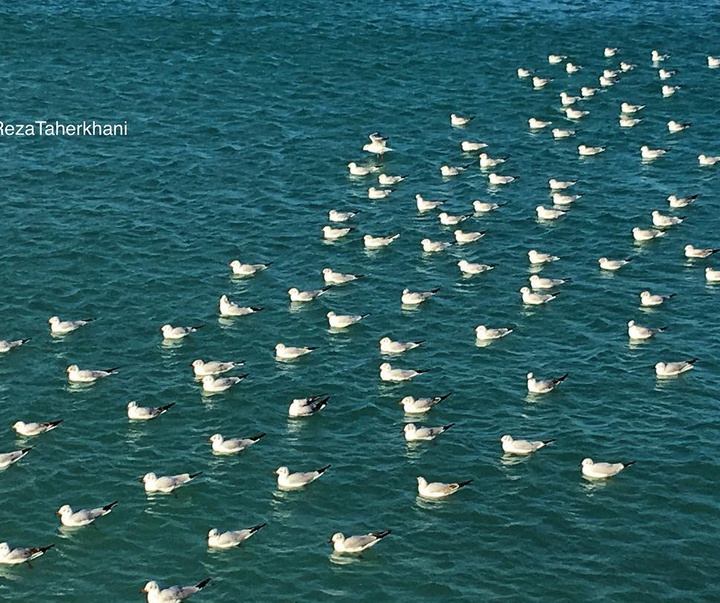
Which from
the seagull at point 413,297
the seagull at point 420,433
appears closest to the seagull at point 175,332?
the seagull at point 413,297

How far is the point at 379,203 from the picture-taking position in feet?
281

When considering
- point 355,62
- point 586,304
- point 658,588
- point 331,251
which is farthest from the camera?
point 355,62

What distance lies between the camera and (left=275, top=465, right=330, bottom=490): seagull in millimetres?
61094

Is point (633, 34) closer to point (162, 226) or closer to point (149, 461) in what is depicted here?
point (162, 226)

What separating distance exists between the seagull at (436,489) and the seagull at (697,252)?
79.8 ft

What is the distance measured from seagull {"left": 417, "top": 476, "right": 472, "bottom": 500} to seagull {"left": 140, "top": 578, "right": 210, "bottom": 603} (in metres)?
10.2

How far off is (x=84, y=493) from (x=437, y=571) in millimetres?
14772

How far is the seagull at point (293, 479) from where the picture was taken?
61094 millimetres

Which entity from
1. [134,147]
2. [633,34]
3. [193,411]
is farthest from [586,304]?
[633,34]

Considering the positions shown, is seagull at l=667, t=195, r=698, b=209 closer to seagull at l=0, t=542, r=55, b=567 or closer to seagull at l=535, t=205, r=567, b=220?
seagull at l=535, t=205, r=567, b=220

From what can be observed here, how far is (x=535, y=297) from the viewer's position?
2938 inches

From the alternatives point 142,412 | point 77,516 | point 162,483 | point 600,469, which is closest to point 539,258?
point 600,469

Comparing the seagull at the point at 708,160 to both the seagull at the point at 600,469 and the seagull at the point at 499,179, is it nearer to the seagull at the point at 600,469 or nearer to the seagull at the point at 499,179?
the seagull at the point at 499,179

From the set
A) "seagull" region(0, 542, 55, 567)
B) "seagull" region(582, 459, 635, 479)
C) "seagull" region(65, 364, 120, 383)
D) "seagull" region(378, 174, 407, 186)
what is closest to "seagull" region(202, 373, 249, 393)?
"seagull" region(65, 364, 120, 383)
